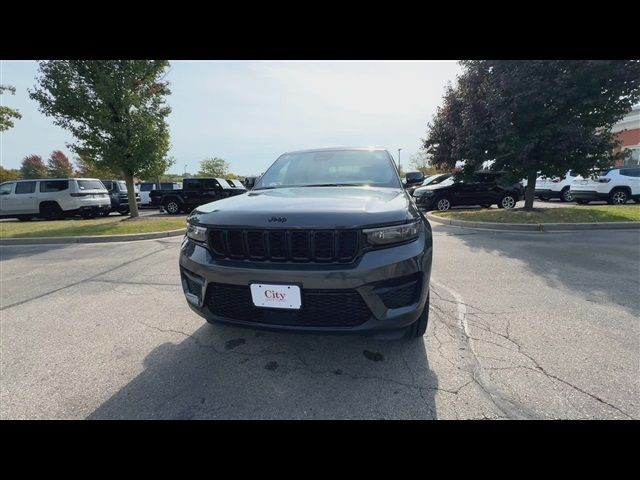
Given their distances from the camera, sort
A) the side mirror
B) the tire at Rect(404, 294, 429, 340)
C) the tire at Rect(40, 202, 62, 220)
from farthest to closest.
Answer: the tire at Rect(40, 202, 62, 220), the side mirror, the tire at Rect(404, 294, 429, 340)

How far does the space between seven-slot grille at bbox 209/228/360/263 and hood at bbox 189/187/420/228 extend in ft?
0.17

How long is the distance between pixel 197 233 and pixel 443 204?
11.9 metres

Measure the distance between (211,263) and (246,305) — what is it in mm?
388

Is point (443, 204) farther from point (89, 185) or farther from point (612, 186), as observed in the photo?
point (89, 185)

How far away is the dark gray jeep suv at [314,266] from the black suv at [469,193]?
11010 mm

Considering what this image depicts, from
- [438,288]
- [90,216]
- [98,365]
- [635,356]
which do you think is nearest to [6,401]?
[98,365]

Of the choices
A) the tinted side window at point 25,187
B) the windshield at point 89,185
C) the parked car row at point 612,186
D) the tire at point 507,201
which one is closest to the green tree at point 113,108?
the windshield at point 89,185

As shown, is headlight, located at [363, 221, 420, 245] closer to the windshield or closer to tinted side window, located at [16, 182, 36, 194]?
the windshield

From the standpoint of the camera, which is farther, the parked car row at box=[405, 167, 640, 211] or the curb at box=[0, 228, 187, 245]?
the parked car row at box=[405, 167, 640, 211]

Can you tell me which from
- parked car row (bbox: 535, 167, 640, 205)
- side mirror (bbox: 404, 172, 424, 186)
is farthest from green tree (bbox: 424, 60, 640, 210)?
side mirror (bbox: 404, 172, 424, 186)

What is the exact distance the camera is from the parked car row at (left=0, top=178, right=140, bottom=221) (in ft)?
40.5

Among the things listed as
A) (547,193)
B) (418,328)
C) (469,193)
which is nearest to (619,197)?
(547,193)

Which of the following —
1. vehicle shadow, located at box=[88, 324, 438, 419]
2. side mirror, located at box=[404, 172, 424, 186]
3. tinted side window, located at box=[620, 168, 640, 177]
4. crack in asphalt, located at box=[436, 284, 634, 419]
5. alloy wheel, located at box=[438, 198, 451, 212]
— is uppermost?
tinted side window, located at box=[620, 168, 640, 177]
